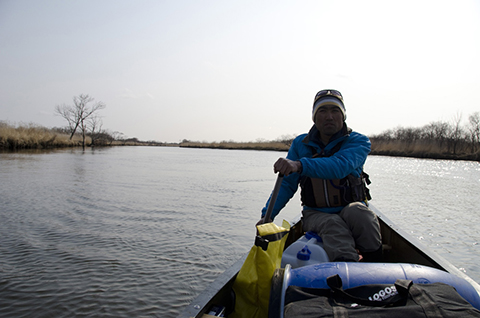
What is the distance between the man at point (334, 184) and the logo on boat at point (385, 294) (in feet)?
2.32

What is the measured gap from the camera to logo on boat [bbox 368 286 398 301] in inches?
54.7

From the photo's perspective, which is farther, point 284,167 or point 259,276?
point 284,167

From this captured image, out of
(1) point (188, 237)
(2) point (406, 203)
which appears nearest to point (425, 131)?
(2) point (406, 203)

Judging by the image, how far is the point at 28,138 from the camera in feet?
93.5

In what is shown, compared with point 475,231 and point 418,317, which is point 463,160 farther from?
point 418,317

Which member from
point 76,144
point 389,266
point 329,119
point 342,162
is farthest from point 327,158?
point 76,144

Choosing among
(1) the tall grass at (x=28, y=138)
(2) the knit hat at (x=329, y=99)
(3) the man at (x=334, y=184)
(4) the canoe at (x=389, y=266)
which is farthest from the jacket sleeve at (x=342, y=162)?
(1) the tall grass at (x=28, y=138)

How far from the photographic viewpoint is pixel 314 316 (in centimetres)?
131

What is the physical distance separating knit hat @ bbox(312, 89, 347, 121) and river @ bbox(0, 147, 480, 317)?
7.64 feet

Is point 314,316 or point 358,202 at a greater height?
point 358,202

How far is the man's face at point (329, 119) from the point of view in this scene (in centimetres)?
260

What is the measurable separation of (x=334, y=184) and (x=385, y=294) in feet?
3.97

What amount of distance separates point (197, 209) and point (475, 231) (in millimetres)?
5910

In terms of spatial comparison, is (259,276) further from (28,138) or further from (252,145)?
(252,145)
